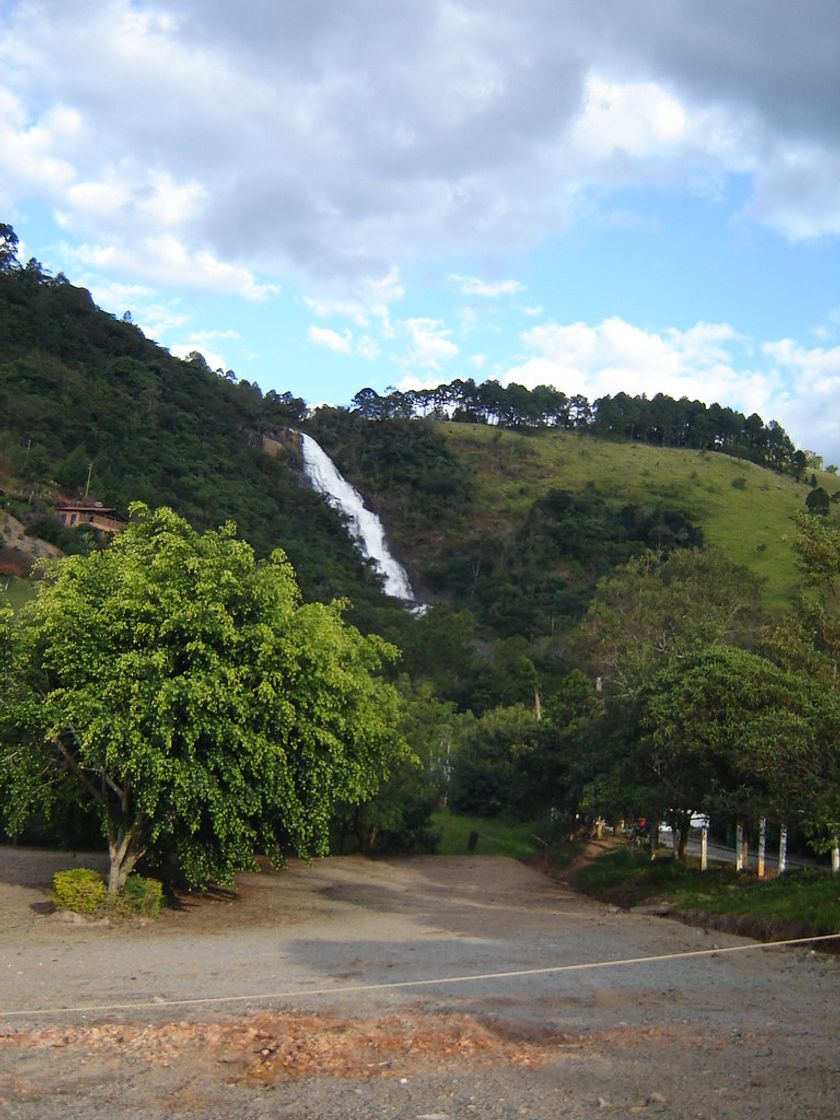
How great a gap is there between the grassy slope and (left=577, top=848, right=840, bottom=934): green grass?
236 ft

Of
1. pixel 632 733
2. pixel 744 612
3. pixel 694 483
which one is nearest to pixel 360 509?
pixel 694 483

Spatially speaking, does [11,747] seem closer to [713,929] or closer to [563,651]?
[713,929]

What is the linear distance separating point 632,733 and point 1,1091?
2096 centimetres

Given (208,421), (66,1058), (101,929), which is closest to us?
(66,1058)

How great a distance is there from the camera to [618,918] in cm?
2161

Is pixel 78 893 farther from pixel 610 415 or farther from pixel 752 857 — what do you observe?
pixel 610 415

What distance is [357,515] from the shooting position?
395 feet

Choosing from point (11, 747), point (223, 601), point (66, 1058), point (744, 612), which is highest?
point (744, 612)

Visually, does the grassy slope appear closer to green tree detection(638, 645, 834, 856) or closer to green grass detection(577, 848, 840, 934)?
green grass detection(577, 848, 840, 934)

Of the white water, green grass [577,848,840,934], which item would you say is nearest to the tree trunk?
green grass [577,848,840,934]

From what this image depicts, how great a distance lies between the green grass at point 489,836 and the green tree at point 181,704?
2300 centimetres

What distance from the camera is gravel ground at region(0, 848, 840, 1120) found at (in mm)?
7180

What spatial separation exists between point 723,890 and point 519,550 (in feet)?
299

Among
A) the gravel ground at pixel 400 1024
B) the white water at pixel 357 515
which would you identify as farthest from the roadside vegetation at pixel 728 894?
the white water at pixel 357 515
